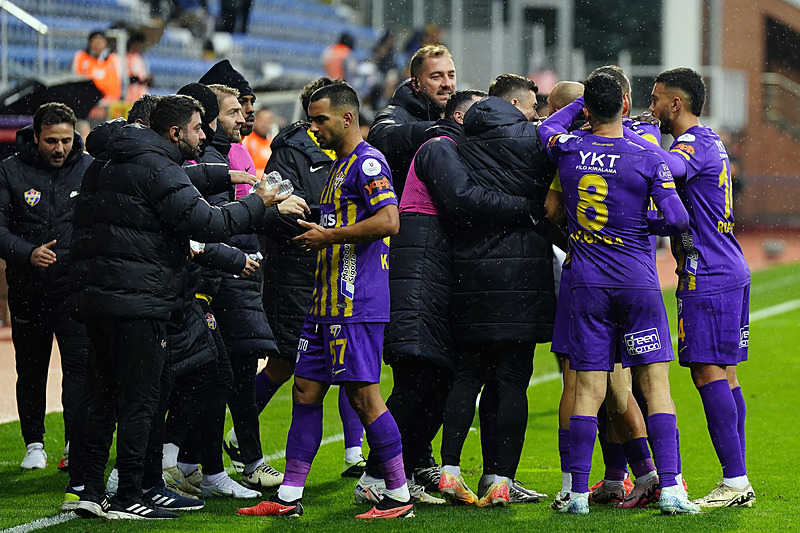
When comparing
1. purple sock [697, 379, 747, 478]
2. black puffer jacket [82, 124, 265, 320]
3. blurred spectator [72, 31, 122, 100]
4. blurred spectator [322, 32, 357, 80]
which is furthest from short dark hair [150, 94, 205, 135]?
blurred spectator [322, 32, 357, 80]

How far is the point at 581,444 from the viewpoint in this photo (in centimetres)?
518

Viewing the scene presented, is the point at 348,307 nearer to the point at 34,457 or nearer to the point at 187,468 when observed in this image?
the point at 187,468

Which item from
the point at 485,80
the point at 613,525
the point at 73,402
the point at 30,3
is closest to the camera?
the point at 613,525

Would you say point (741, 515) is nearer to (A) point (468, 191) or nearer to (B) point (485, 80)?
(A) point (468, 191)

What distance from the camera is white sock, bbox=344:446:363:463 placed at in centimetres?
677

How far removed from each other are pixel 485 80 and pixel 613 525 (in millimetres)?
24741

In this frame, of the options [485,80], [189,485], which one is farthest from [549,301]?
[485,80]

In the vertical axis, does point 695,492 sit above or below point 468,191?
below

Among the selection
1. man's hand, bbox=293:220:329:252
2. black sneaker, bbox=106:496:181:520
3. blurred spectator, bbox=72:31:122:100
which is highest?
blurred spectator, bbox=72:31:122:100

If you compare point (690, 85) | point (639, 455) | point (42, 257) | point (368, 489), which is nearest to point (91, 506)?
point (368, 489)

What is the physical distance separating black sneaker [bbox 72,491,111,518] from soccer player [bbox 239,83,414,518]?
0.65 m

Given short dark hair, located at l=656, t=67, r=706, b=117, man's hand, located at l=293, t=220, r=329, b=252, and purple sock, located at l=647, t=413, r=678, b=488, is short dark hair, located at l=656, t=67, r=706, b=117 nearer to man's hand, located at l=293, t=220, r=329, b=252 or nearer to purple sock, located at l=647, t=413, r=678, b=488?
purple sock, located at l=647, t=413, r=678, b=488

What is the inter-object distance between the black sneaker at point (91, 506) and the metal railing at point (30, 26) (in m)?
12.3

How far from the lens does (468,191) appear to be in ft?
17.9
